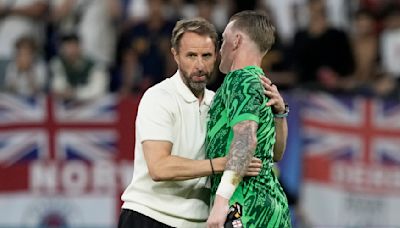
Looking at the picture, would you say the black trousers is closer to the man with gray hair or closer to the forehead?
the man with gray hair

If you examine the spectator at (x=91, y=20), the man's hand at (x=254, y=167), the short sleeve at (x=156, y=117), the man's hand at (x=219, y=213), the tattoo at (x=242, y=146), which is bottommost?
the man's hand at (x=219, y=213)

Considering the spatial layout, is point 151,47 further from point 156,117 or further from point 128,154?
point 156,117

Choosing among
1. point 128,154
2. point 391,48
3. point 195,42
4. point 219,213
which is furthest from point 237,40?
point 391,48

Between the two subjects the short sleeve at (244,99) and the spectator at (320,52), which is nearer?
the short sleeve at (244,99)

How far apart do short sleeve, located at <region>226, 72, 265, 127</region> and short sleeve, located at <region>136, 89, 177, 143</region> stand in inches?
16.4

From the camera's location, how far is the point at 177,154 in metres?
6.11

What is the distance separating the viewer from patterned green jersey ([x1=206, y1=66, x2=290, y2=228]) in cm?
568

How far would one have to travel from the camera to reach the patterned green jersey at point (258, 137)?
18.6 ft

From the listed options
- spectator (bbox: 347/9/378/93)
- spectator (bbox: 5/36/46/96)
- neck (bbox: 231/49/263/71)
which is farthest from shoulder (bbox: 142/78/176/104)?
spectator (bbox: 5/36/46/96)

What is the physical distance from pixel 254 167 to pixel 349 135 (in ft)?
16.1

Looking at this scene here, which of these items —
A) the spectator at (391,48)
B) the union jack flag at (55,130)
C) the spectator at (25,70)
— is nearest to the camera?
the union jack flag at (55,130)

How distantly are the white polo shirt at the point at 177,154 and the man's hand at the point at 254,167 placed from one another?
0.47 meters

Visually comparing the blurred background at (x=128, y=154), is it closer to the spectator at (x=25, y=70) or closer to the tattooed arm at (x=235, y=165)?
the spectator at (x=25, y=70)

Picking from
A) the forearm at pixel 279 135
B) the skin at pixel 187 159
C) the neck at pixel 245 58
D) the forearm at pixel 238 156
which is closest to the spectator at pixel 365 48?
the forearm at pixel 279 135
